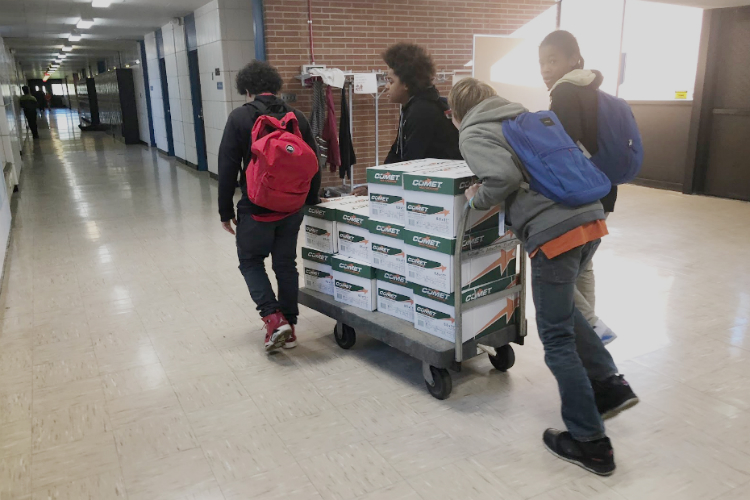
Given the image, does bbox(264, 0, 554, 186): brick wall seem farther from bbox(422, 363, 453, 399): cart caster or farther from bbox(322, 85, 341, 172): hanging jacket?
bbox(422, 363, 453, 399): cart caster

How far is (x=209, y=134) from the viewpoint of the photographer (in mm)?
9359

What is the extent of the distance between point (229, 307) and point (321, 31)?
4.57 m

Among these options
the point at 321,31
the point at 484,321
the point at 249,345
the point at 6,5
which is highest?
the point at 6,5

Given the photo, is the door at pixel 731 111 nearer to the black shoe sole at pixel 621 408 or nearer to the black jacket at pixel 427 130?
the black jacket at pixel 427 130

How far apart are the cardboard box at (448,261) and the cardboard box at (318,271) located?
622mm

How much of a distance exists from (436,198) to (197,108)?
841cm

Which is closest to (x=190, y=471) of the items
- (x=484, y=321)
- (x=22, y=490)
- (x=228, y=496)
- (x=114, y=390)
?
(x=228, y=496)

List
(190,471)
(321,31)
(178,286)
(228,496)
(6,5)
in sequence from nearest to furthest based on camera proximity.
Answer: (228,496) → (190,471) → (178,286) → (321,31) → (6,5)

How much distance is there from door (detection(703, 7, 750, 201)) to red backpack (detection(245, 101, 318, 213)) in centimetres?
597

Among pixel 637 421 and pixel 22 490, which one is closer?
pixel 22 490

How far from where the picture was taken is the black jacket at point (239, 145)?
111 inches

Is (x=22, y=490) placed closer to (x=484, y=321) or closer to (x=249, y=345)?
(x=249, y=345)

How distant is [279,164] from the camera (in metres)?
2.68

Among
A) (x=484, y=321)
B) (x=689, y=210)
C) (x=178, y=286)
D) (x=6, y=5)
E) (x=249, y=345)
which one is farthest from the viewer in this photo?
(x=6, y=5)
